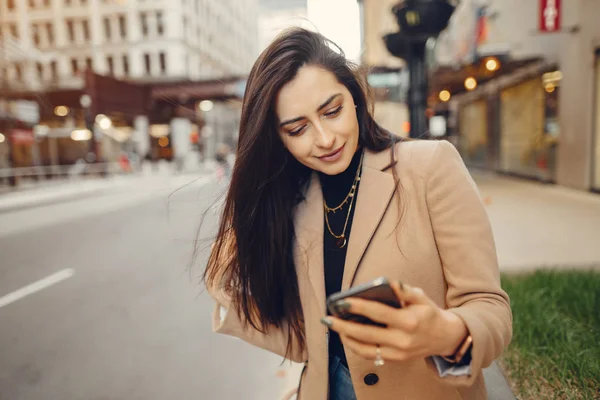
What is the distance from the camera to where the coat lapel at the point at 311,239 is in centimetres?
155

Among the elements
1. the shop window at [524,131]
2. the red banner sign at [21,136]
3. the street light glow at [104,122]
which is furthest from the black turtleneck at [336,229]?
the street light glow at [104,122]

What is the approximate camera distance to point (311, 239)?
1.63 meters

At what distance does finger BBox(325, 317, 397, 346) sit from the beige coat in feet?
0.97

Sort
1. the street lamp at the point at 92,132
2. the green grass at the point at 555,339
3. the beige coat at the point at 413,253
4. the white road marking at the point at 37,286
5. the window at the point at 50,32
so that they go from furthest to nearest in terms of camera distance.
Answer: the window at the point at 50,32 < the street lamp at the point at 92,132 < the white road marking at the point at 37,286 < the green grass at the point at 555,339 < the beige coat at the point at 413,253

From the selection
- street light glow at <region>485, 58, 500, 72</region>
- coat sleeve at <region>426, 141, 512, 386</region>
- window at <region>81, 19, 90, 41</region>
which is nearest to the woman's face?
coat sleeve at <region>426, 141, 512, 386</region>

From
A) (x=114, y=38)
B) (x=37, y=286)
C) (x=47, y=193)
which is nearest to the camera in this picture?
(x=37, y=286)

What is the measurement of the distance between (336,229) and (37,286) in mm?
5754

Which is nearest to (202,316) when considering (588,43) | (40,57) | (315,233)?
(315,233)

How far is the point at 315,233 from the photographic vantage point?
1.63 m

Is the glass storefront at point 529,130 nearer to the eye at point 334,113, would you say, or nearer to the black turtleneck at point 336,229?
the black turtleneck at point 336,229

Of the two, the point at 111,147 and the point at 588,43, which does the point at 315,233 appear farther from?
the point at 111,147

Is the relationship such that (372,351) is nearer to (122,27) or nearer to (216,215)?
(216,215)

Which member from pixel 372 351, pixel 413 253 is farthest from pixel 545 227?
pixel 372 351

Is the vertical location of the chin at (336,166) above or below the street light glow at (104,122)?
below
